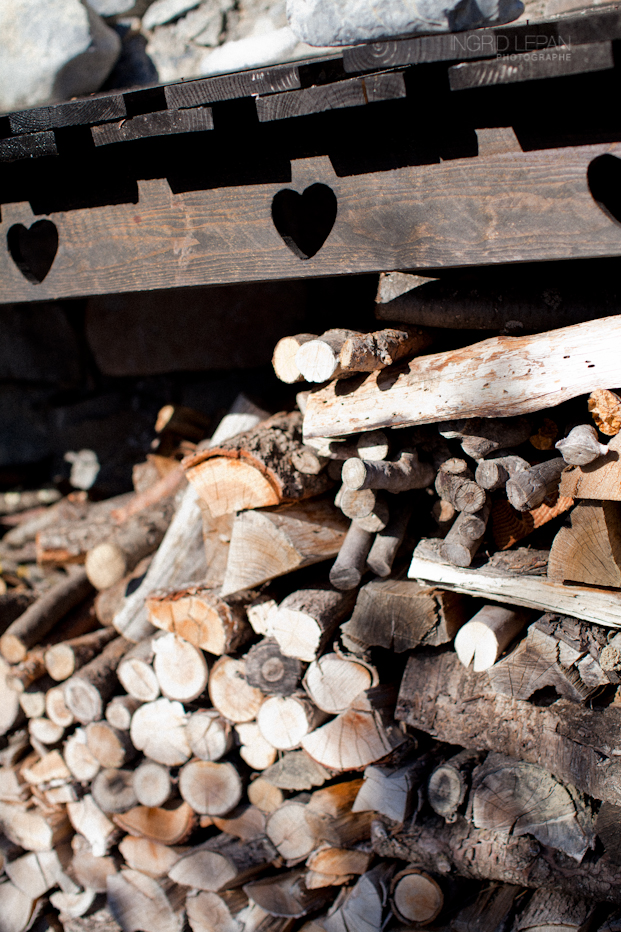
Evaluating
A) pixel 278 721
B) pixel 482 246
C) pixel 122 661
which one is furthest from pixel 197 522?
pixel 482 246

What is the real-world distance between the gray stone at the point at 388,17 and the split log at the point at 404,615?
144cm

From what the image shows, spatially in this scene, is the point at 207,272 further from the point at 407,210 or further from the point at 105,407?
the point at 105,407

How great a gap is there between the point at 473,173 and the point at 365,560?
115 centimetres

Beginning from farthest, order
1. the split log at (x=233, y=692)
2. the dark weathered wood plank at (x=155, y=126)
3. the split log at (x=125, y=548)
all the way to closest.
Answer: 1. the split log at (x=125, y=548)
2. the split log at (x=233, y=692)
3. the dark weathered wood plank at (x=155, y=126)

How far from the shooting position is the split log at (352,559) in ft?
6.50

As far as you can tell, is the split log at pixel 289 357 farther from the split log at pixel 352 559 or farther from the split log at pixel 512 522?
the split log at pixel 512 522

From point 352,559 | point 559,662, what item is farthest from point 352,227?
point 559,662

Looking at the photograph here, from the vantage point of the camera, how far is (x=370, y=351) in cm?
168

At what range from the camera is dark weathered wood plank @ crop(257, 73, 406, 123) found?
4.30ft

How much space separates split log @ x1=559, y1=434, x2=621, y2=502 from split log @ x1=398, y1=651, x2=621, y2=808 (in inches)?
24.2

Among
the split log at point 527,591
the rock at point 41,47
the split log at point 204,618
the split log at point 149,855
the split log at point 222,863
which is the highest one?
the rock at point 41,47

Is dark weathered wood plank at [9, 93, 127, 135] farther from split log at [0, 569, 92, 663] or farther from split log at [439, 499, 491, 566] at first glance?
split log at [0, 569, 92, 663]

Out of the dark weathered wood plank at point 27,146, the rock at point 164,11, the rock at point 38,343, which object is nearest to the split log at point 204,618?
the dark weathered wood plank at point 27,146

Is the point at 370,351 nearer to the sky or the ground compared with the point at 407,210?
nearer to the ground
